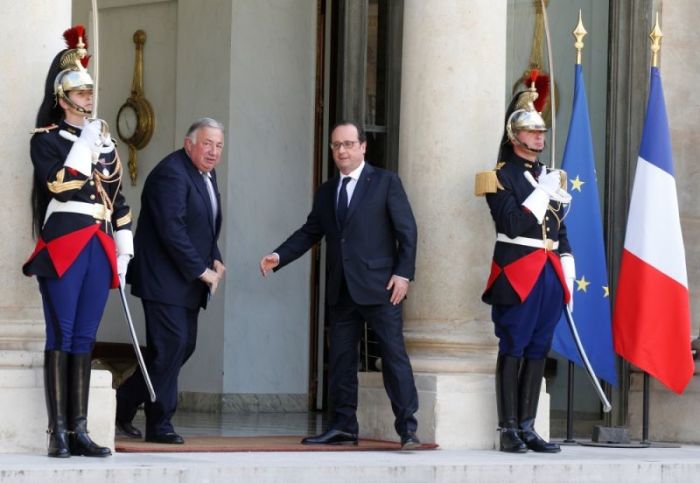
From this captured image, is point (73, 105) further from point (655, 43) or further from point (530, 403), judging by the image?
point (655, 43)

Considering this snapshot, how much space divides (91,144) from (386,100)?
4.29 m

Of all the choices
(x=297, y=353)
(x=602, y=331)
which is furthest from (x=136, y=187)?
(x=602, y=331)

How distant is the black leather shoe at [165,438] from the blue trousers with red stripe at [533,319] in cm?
185

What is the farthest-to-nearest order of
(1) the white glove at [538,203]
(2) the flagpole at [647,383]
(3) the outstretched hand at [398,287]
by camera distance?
(2) the flagpole at [647,383]
(1) the white glove at [538,203]
(3) the outstretched hand at [398,287]

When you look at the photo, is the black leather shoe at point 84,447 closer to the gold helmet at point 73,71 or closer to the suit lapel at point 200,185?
the gold helmet at point 73,71

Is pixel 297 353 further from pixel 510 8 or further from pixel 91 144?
pixel 91 144

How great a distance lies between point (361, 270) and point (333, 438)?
962 mm

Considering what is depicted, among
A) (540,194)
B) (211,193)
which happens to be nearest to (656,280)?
(540,194)

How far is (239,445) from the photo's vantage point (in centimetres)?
938

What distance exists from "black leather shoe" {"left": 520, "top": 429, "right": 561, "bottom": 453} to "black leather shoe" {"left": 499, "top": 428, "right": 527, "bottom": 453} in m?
Answer: 0.07

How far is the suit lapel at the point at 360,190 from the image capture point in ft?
31.4

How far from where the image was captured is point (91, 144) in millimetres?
8375

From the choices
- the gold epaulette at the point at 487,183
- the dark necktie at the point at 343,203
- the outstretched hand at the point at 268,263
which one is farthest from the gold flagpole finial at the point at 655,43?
the outstretched hand at the point at 268,263

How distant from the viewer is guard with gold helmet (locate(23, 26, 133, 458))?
829cm
